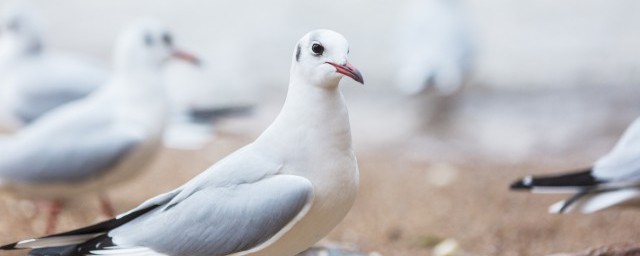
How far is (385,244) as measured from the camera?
450cm

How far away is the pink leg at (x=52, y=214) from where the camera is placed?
14.4 ft

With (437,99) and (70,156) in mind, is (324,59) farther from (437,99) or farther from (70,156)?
(437,99)

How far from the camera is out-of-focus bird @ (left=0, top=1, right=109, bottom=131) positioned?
6160 millimetres

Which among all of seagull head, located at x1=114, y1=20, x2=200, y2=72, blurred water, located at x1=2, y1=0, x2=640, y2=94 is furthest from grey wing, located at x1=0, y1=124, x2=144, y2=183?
blurred water, located at x1=2, y1=0, x2=640, y2=94

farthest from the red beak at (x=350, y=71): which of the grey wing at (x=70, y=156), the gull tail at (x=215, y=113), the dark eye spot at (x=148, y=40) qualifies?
the gull tail at (x=215, y=113)

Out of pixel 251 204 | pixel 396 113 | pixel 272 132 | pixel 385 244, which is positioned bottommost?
pixel 251 204

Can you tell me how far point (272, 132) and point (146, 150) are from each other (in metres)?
1.71

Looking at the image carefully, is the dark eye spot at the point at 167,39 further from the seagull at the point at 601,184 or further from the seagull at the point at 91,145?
the seagull at the point at 601,184

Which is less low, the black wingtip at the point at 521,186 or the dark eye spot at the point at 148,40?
the dark eye spot at the point at 148,40

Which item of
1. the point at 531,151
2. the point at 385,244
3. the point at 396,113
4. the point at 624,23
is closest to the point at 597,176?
the point at 385,244

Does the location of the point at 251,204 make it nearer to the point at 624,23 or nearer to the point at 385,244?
the point at 385,244

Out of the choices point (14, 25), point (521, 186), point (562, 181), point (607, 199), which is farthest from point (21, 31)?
point (607, 199)

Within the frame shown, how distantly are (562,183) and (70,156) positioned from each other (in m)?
2.08

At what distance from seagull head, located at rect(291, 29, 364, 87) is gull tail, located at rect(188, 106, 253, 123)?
2977 millimetres
